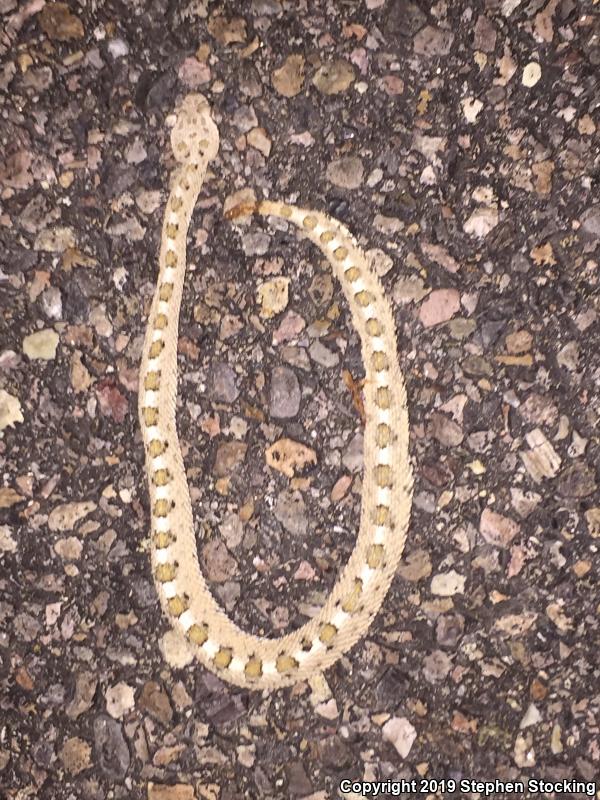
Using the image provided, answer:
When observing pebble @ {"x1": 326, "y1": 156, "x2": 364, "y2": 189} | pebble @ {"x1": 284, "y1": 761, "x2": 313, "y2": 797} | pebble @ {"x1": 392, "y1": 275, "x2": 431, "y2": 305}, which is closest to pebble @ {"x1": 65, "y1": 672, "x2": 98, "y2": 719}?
pebble @ {"x1": 284, "y1": 761, "x2": 313, "y2": 797}

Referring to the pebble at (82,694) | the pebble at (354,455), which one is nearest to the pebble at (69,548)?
the pebble at (82,694)

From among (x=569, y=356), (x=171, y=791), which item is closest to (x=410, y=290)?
(x=569, y=356)

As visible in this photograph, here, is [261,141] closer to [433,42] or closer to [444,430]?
[433,42]

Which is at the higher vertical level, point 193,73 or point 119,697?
point 193,73

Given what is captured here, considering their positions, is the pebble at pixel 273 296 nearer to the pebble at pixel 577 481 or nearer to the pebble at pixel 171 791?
the pebble at pixel 577 481

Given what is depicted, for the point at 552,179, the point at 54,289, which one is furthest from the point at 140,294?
the point at 552,179
